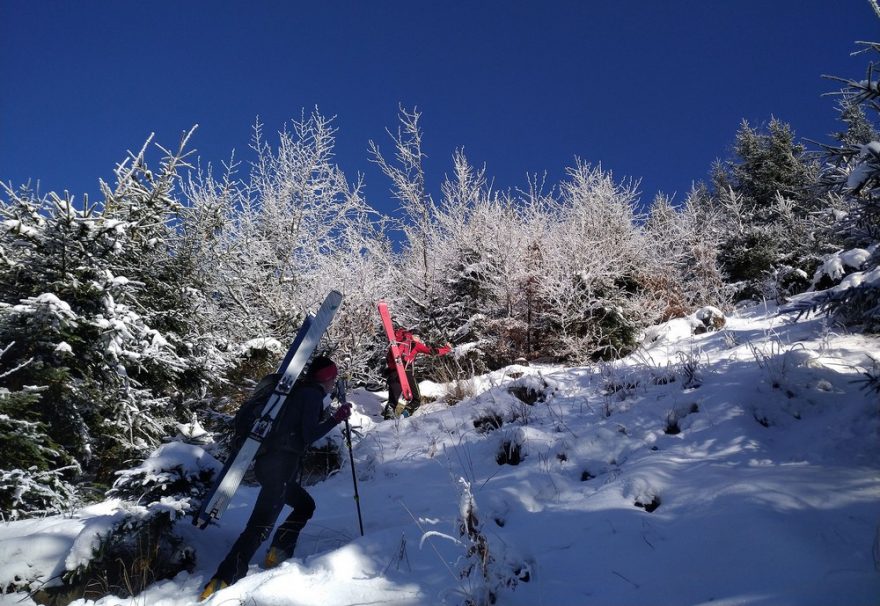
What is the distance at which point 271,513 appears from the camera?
363cm

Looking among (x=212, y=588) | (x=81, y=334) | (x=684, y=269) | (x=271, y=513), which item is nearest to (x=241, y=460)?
(x=271, y=513)

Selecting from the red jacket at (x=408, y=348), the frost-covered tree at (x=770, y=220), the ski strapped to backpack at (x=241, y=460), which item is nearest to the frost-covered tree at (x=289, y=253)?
the red jacket at (x=408, y=348)

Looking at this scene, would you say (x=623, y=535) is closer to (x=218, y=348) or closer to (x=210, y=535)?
(x=210, y=535)

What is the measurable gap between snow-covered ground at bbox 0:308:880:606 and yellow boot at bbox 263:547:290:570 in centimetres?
19

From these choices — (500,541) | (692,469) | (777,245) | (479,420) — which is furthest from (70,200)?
(777,245)

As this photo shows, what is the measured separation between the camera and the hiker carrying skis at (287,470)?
11.8 ft

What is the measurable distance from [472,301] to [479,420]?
769cm

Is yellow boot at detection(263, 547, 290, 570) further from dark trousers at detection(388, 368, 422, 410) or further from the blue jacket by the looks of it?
dark trousers at detection(388, 368, 422, 410)

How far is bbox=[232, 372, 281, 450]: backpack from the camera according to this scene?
3910 millimetres

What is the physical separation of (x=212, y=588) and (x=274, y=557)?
514 millimetres

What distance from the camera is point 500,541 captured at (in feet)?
10.1

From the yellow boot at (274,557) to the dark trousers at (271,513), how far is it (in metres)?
0.02

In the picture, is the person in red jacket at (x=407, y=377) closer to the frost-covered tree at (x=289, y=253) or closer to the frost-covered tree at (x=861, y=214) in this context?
the frost-covered tree at (x=289, y=253)

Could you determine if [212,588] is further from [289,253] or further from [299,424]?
[289,253]
